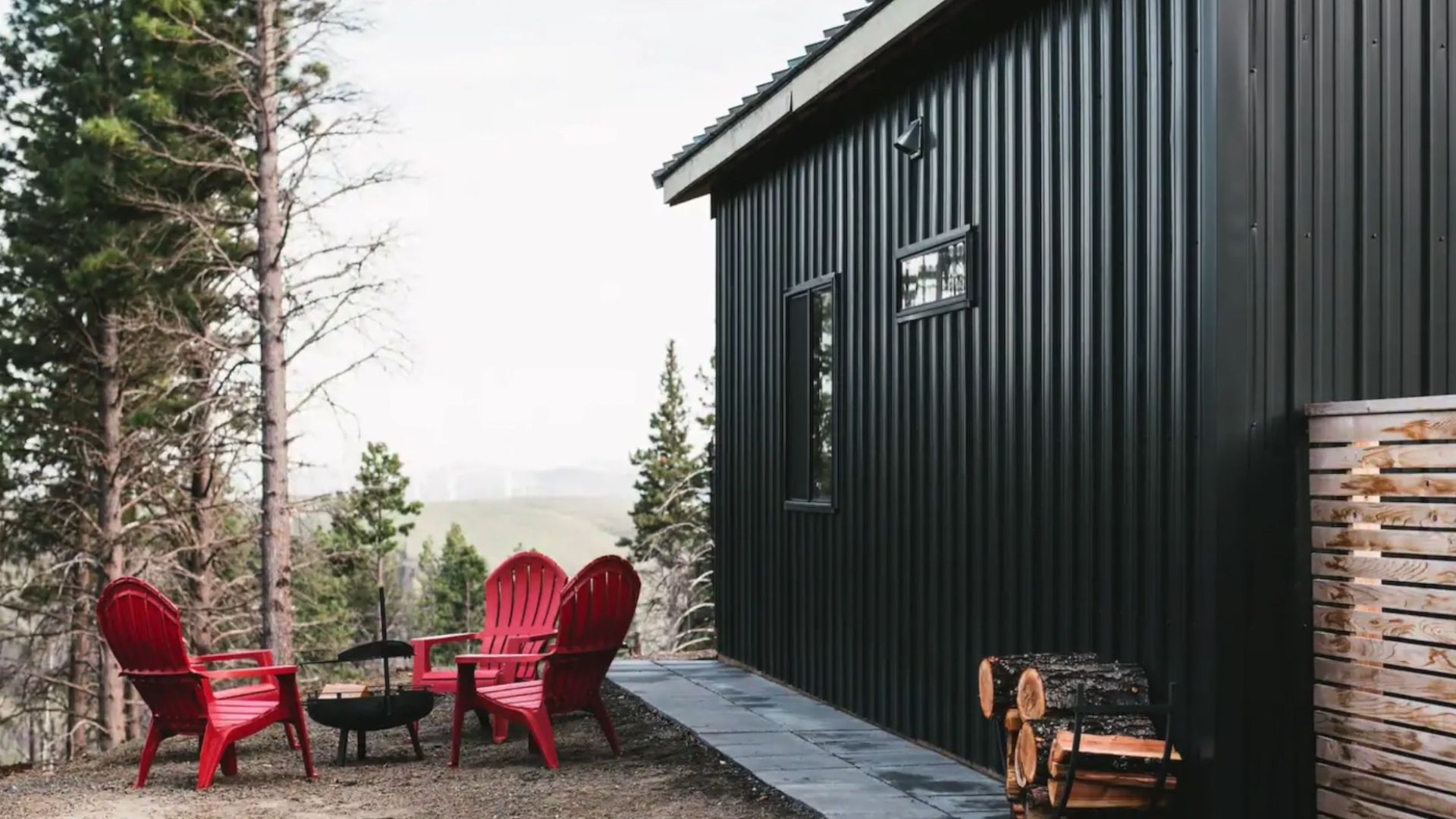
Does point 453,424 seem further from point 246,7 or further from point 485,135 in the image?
point 246,7

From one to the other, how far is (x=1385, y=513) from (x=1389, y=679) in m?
0.45

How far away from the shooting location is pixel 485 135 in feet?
129

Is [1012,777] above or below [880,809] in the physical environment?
above

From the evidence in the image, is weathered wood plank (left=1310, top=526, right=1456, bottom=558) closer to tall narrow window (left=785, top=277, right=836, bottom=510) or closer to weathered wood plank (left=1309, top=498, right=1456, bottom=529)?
weathered wood plank (left=1309, top=498, right=1456, bottom=529)

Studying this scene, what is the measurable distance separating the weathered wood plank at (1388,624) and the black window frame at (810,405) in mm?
3548

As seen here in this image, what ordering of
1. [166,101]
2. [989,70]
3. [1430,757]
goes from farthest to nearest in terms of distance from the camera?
[166,101]
[989,70]
[1430,757]

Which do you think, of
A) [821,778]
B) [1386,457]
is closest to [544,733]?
[821,778]

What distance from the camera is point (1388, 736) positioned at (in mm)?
4176

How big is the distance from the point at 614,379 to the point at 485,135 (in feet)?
25.4

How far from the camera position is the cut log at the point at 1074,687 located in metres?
4.66

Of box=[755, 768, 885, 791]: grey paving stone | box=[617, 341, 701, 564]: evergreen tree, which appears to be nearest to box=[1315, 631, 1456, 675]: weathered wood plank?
box=[755, 768, 885, 791]: grey paving stone

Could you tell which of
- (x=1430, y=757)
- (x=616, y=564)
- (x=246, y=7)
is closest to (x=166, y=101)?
(x=246, y=7)

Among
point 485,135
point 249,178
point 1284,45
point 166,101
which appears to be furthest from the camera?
point 485,135

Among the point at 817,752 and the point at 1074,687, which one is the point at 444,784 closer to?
the point at 817,752
